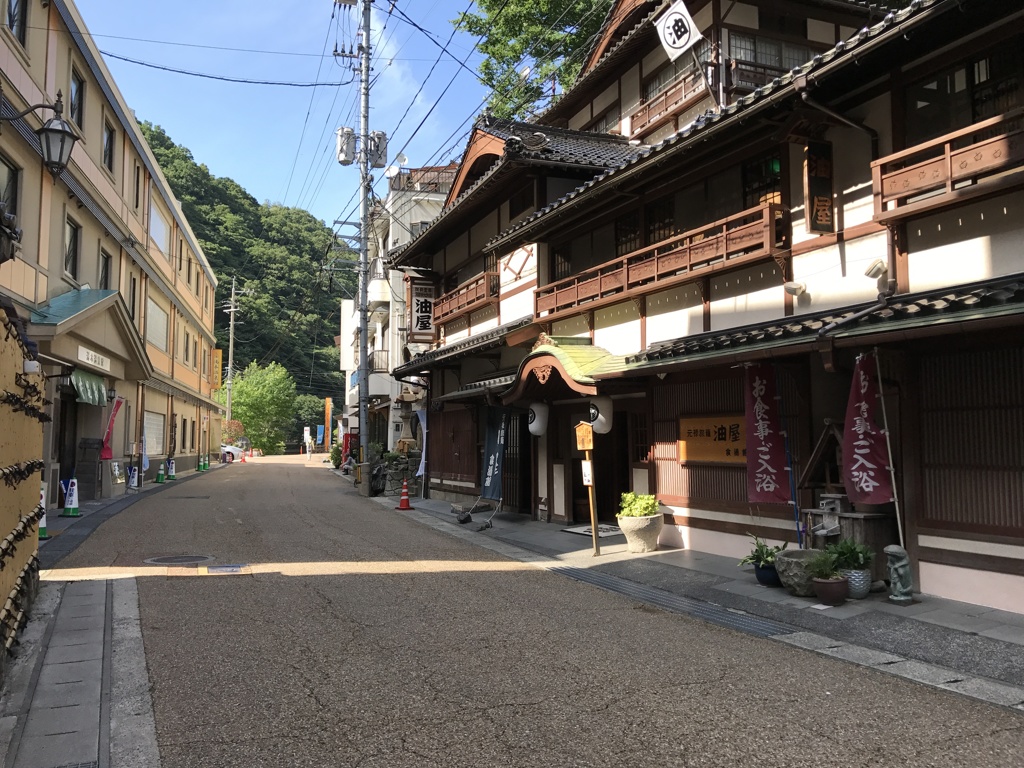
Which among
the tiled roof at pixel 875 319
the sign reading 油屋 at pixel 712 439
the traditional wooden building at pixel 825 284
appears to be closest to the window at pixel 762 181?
the traditional wooden building at pixel 825 284

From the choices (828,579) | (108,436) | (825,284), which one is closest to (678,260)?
(825,284)

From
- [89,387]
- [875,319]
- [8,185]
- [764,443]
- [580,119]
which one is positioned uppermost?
[580,119]

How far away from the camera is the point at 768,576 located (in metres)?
9.42

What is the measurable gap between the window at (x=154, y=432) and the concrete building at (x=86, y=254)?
84mm

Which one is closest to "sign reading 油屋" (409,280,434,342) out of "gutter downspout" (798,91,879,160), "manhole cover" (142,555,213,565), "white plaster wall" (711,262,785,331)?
"manhole cover" (142,555,213,565)

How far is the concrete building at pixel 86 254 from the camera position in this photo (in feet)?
50.1

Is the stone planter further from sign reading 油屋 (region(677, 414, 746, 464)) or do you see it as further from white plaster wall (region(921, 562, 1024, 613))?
sign reading 油屋 (region(677, 414, 746, 464))

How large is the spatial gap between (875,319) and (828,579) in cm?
315

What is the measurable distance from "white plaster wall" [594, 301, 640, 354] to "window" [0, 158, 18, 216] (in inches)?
493

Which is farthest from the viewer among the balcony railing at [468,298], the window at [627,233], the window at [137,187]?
the window at [137,187]

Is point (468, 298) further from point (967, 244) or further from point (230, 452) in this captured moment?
point (230, 452)

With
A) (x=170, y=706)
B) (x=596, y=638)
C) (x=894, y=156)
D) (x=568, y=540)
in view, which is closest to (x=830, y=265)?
(x=894, y=156)

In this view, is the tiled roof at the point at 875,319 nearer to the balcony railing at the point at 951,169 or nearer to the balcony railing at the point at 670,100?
the balcony railing at the point at 951,169

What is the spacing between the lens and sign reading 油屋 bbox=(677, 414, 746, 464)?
11.4m
